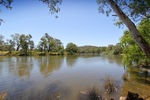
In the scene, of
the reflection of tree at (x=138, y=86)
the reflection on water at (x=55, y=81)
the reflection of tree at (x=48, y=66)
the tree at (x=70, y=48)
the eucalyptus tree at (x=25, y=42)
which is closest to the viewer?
the reflection on water at (x=55, y=81)

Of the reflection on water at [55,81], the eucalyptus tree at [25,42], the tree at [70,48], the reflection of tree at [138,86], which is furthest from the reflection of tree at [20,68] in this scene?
the tree at [70,48]

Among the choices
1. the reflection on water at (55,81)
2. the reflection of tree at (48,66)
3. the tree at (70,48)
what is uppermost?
the tree at (70,48)

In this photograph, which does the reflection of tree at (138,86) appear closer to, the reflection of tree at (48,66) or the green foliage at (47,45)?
the reflection of tree at (48,66)

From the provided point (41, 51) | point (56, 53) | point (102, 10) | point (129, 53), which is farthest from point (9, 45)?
point (102, 10)

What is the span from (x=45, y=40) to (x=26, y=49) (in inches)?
577

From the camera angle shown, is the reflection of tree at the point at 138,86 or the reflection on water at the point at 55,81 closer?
the reflection on water at the point at 55,81

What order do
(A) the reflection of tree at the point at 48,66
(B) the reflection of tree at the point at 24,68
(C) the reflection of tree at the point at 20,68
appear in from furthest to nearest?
(A) the reflection of tree at the point at 48,66
(C) the reflection of tree at the point at 20,68
(B) the reflection of tree at the point at 24,68

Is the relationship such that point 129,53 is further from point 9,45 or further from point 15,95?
point 9,45

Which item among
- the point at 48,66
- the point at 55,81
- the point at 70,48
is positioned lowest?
the point at 55,81

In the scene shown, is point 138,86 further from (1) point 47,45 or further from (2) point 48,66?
(1) point 47,45

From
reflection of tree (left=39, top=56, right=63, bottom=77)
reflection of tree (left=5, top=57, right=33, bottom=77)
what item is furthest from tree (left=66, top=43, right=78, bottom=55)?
reflection of tree (left=5, top=57, right=33, bottom=77)

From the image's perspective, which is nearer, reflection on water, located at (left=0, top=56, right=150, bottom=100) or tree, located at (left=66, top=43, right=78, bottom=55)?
reflection on water, located at (left=0, top=56, right=150, bottom=100)

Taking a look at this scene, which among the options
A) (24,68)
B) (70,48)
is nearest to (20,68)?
(24,68)

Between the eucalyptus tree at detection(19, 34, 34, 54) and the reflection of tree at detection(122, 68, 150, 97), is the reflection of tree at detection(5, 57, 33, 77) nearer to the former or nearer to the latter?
the reflection of tree at detection(122, 68, 150, 97)
